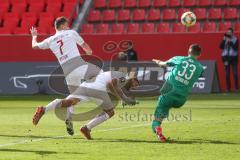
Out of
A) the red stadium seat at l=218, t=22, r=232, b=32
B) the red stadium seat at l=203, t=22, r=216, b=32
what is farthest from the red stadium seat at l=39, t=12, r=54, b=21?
the red stadium seat at l=218, t=22, r=232, b=32

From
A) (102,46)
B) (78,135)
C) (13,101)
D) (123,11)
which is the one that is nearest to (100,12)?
(123,11)

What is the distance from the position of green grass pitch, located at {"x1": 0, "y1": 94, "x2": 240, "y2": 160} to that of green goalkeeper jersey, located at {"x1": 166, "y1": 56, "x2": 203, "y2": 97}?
0.98 m

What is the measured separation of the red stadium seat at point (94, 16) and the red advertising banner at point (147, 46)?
112 inches

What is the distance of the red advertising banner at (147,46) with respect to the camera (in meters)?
28.6

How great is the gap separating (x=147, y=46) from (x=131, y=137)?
15.9 meters

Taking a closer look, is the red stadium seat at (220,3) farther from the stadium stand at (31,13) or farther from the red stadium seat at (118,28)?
the stadium stand at (31,13)

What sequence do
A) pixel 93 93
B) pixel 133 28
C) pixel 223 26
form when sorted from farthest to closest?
1. pixel 133 28
2. pixel 223 26
3. pixel 93 93

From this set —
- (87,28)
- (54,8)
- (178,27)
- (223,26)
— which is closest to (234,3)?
(223,26)

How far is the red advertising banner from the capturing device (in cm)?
2858

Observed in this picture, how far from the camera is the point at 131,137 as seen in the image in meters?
13.7

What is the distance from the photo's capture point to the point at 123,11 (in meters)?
32.1

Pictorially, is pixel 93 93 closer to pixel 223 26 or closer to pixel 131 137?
pixel 131 137

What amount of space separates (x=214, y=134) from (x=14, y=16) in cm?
2073

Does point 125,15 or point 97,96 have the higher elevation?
point 125,15
